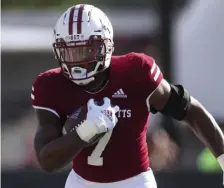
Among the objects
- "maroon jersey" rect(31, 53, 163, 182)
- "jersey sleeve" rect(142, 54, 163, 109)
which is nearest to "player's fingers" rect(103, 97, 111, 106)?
"maroon jersey" rect(31, 53, 163, 182)

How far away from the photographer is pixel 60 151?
3617 millimetres

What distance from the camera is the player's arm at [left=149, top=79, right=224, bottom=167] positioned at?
4062mm

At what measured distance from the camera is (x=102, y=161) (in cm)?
394

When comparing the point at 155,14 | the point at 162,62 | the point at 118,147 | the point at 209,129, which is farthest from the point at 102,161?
the point at 155,14

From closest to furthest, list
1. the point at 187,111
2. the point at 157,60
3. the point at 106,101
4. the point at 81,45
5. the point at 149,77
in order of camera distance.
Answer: the point at 106,101
the point at 81,45
the point at 149,77
the point at 187,111
the point at 157,60

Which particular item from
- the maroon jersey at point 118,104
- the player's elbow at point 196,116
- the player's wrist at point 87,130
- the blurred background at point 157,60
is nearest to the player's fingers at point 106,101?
the player's wrist at point 87,130

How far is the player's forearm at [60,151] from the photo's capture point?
3.58 meters

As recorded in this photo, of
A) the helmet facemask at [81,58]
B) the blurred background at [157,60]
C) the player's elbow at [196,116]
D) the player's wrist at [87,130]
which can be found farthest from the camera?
the blurred background at [157,60]

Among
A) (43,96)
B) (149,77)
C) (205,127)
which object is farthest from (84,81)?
(205,127)

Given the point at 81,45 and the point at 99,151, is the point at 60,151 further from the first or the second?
the point at 81,45

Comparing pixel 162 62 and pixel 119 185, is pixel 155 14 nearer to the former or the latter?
pixel 162 62

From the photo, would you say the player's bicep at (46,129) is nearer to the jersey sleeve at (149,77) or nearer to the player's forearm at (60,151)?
the player's forearm at (60,151)

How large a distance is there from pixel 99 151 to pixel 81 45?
0.52 metres

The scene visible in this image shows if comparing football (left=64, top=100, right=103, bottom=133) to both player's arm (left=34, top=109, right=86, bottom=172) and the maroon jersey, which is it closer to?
player's arm (left=34, top=109, right=86, bottom=172)
